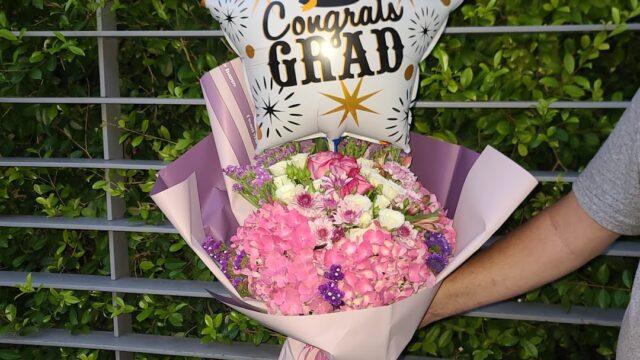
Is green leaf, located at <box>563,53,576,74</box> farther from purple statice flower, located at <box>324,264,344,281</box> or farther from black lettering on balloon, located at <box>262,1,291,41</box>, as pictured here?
purple statice flower, located at <box>324,264,344,281</box>

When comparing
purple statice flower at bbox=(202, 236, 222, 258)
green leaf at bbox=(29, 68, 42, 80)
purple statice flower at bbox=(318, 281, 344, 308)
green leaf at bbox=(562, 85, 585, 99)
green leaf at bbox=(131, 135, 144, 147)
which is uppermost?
green leaf at bbox=(29, 68, 42, 80)

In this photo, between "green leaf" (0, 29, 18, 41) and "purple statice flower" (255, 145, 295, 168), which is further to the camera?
"green leaf" (0, 29, 18, 41)

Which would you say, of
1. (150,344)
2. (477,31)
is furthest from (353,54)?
(150,344)

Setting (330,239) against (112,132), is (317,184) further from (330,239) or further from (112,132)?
(112,132)

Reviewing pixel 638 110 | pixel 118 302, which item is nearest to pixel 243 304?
pixel 638 110

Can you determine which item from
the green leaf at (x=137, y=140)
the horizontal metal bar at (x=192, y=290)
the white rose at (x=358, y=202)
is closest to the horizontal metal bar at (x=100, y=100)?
the green leaf at (x=137, y=140)

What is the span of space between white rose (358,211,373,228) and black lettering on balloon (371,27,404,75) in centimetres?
30

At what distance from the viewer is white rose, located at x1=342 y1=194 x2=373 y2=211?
106 centimetres

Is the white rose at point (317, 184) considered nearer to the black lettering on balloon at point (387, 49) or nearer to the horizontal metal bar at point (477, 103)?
the black lettering on balloon at point (387, 49)

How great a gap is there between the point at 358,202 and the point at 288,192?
12cm

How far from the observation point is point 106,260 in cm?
208

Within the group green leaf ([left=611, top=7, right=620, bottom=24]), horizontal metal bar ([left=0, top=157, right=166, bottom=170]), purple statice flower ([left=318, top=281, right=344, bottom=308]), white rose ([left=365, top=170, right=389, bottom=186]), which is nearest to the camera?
purple statice flower ([left=318, top=281, right=344, bottom=308])

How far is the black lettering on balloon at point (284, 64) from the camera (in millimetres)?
1188

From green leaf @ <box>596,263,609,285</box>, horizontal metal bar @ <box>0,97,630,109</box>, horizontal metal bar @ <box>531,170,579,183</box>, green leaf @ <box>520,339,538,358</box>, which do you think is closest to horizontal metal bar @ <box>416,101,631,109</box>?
horizontal metal bar @ <box>0,97,630,109</box>
